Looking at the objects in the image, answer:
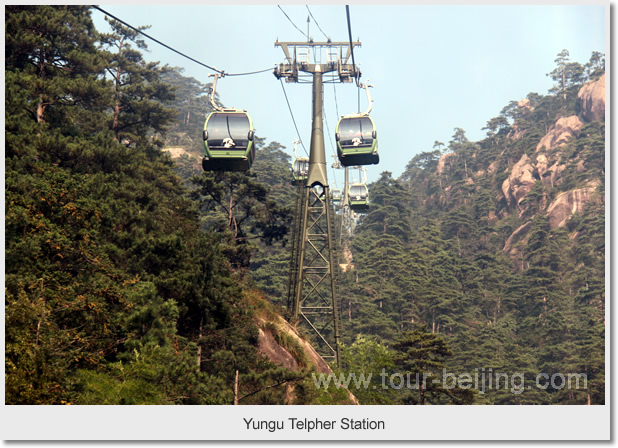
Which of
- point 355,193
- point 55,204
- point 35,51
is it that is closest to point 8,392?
point 55,204

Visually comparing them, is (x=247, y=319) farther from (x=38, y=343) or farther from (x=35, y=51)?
(x=35, y=51)

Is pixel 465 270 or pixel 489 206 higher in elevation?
pixel 489 206

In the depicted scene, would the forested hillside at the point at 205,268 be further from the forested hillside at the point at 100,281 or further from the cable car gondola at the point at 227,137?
the cable car gondola at the point at 227,137

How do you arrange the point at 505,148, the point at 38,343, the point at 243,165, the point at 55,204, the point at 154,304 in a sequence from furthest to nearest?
1. the point at 505,148
2. the point at 243,165
3. the point at 55,204
4. the point at 154,304
5. the point at 38,343

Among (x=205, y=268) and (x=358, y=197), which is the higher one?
(x=358, y=197)

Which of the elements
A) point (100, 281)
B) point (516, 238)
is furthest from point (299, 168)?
point (516, 238)

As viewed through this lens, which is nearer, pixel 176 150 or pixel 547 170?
pixel 547 170

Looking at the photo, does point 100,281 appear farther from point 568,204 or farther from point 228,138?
point 568,204
